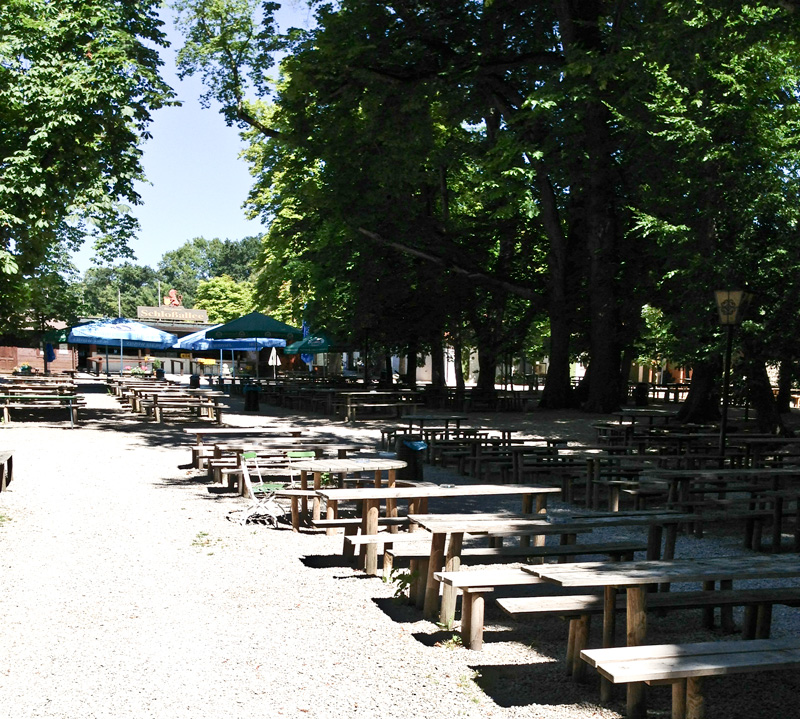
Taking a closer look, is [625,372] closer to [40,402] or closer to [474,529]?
[40,402]

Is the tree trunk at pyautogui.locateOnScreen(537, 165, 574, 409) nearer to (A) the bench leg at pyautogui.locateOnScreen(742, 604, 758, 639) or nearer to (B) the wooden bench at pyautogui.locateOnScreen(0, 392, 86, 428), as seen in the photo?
(B) the wooden bench at pyautogui.locateOnScreen(0, 392, 86, 428)

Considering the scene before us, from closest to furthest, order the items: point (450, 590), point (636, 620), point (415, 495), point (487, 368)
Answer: point (636, 620)
point (450, 590)
point (415, 495)
point (487, 368)

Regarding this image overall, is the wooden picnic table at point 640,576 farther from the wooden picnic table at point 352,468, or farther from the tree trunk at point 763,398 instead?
the tree trunk at point 763,398

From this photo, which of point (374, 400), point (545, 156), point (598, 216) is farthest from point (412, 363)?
point (545, 156)

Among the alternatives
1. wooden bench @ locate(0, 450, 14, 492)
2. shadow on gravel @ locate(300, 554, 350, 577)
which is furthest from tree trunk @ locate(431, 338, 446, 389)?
shadow on gravel @ locate(300, 554, 350, 577)

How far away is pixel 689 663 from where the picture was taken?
11.4 ft

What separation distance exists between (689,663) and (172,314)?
71.5 metres

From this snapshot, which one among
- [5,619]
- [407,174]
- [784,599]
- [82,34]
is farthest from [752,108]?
[5,619]

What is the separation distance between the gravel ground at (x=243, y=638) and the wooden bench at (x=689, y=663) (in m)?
0.50

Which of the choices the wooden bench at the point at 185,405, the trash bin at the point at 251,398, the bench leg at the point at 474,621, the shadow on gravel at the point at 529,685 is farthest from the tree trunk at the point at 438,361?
the shadow on gravel at the point at 529,685

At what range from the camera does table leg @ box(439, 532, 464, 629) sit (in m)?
5.35

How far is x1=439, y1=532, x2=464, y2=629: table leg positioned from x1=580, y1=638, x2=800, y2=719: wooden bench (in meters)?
1.78

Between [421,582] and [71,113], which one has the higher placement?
[71,113]

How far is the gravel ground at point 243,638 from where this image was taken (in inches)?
161
